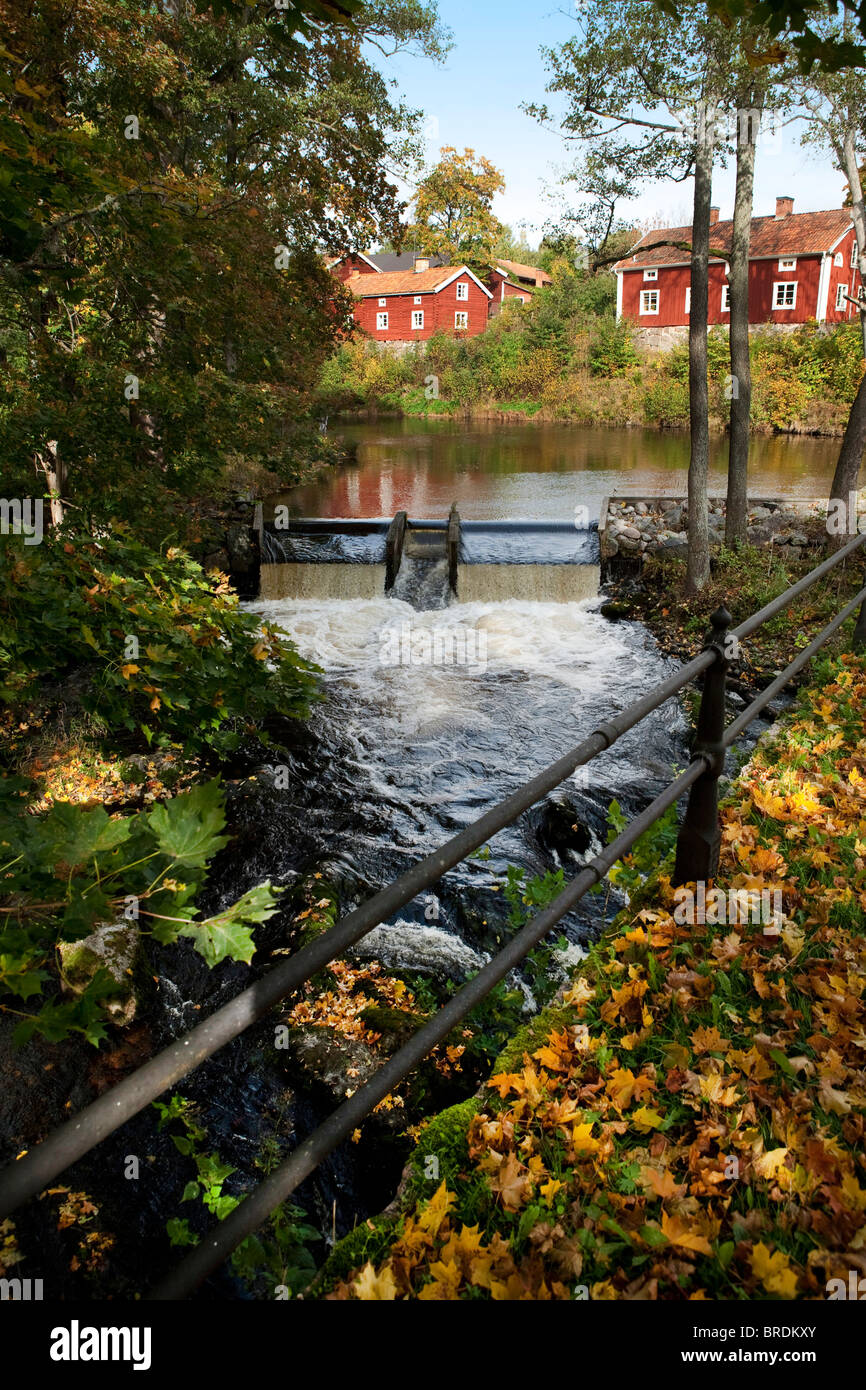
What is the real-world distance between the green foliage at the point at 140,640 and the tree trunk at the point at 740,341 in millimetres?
9678

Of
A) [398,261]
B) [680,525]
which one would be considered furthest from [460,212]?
[680,525]

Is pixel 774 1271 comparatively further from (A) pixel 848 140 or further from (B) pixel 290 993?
(A) pixel 848 140

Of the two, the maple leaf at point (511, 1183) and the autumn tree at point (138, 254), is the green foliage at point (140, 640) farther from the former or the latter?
the maple leaf at point (511, 1183)

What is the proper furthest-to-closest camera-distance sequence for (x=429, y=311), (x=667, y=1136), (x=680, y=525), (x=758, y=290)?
(x=429, y=311) → (x=758, y=290) → (x=680, y=525) → (x=667, y=1136)

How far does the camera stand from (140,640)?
4414 mm

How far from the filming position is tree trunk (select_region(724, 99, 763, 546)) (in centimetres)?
1072

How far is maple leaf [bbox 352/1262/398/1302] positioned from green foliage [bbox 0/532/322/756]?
119 inches

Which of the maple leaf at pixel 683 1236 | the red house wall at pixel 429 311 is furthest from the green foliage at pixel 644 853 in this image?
the red house wall at pixel 429 311

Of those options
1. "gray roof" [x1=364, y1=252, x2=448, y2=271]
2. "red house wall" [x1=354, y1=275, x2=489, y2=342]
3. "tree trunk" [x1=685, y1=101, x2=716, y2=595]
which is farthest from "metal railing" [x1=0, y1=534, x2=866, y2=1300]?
"gray roof" [x1=364, y1=252, x2=448, y2=271]

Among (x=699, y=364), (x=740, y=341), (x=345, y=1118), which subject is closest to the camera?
(x=345, y=1118)

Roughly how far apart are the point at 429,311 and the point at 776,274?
67.7 feet

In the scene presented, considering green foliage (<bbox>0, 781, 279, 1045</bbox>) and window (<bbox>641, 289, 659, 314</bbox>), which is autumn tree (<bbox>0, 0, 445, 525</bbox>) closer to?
green foliage (<bbox>0, 781, 279, 1045</bbox>)

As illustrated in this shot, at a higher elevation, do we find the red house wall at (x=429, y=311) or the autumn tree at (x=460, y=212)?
the autumn tree at (x=460, y=212)

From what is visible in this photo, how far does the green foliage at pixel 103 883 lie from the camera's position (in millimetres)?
1692
